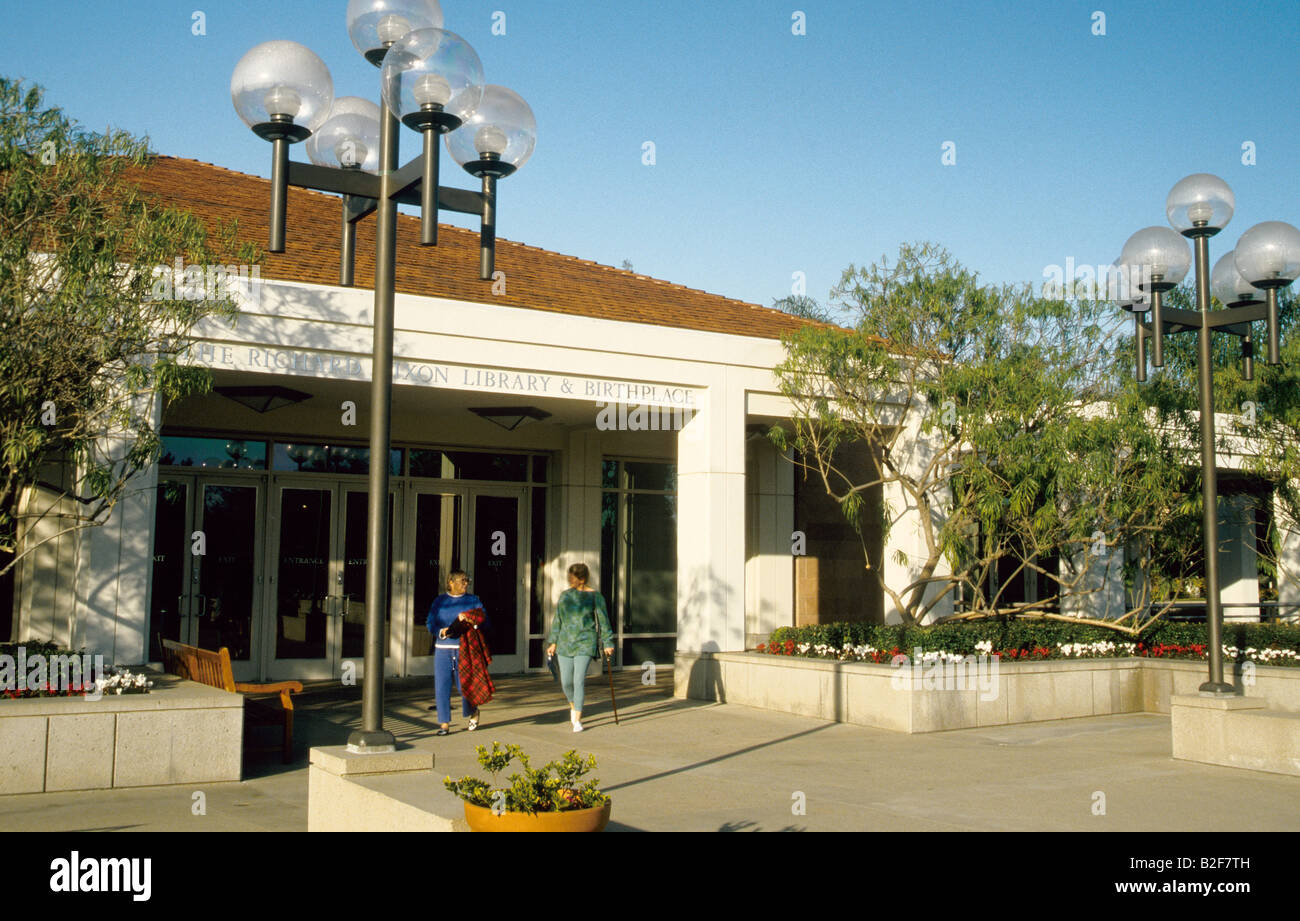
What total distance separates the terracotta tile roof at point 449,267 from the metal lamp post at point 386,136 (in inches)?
249

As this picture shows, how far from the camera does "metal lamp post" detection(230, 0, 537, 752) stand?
608cm

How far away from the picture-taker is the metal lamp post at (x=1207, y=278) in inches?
392

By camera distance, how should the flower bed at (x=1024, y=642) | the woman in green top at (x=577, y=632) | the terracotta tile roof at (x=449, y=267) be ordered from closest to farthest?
the woman in green top at (x=577, y=632) → the flower bed at (x=1024, y=642) → the terracotta tile roof at (x=449, y=267)

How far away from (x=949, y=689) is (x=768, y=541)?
21.8 feet

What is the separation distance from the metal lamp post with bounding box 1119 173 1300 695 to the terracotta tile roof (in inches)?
241

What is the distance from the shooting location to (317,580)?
52.2ft

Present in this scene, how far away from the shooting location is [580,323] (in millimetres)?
14031

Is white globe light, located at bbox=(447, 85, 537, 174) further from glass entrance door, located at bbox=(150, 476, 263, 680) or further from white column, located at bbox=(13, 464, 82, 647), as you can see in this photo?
glass entrance door, located at bbox=(150, 476, 263, 680)

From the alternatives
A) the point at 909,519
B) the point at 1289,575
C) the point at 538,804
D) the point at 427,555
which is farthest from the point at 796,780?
the point at 1289,575

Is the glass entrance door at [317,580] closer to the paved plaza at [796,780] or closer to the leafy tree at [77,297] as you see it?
the paved plaza at [796,780]

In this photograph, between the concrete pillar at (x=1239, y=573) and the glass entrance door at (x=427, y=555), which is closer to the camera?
the glass entrance door at (x=427, y=555)

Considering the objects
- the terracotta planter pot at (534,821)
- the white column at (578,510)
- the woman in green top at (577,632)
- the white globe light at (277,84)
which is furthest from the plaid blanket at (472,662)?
the terracotta planter pot at (534,821)

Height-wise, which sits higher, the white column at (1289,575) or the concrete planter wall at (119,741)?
the white column at (1289,575)

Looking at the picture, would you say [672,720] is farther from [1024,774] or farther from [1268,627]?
[1268,627]
